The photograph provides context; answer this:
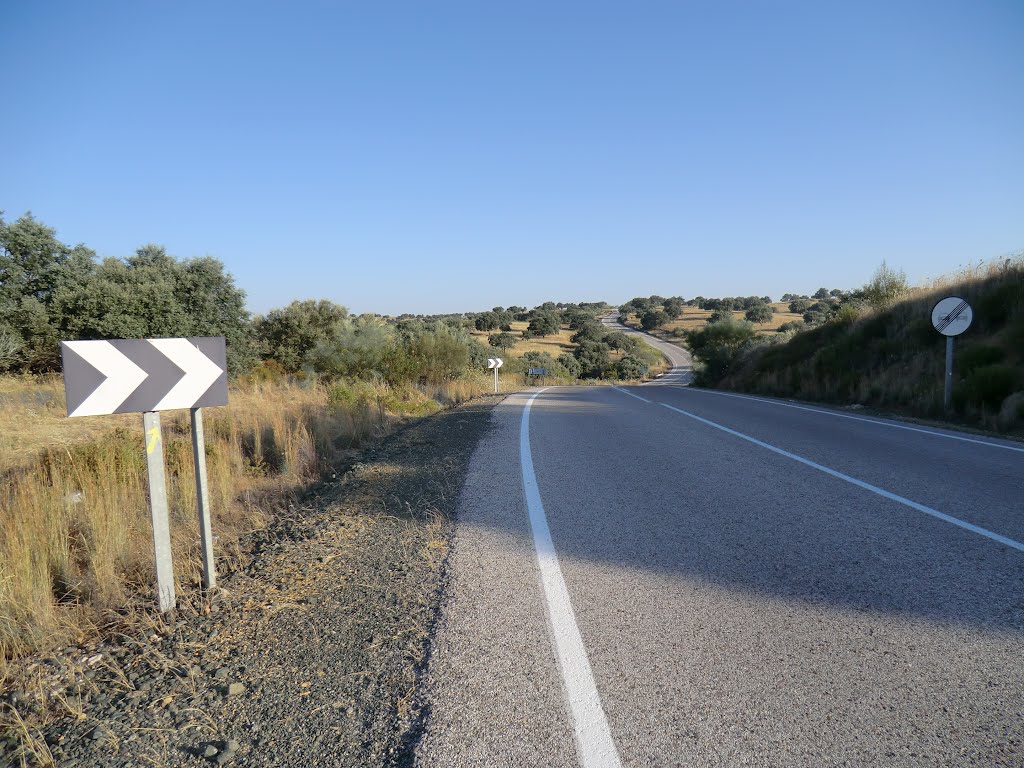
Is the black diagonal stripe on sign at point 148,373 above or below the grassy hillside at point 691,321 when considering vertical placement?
below

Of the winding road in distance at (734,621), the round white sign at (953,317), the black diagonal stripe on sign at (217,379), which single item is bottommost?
the winding road in distance at (734,621)

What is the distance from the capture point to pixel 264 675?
296 cm

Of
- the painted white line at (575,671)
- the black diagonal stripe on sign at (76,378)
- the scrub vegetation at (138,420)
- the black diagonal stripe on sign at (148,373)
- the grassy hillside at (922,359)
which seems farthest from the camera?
the grassy hillside at (922,359)

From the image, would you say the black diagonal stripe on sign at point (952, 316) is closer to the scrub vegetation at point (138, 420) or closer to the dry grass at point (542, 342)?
the scrub vegetation at point (138, 420)

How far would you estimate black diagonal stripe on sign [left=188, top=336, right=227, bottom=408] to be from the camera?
3.89 m

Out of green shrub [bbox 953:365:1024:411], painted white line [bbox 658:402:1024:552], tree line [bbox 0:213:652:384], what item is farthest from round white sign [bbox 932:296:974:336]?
tree line [bbox 0:213:652:384]

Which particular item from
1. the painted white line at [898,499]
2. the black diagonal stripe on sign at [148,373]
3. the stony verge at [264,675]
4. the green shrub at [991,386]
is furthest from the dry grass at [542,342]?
the black diagonal stripe on sign at [148,373]

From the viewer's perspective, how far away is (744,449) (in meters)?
8.62

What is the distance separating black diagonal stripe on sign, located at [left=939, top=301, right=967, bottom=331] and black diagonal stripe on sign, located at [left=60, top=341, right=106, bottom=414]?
1455 centimetres

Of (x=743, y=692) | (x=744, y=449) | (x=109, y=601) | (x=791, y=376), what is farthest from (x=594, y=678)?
(x=791, y=376)

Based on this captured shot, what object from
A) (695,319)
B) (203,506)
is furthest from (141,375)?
(695,319)

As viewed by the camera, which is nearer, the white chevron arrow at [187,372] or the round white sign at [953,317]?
the white chevron arrow at [187,372]

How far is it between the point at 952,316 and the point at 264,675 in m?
14.3

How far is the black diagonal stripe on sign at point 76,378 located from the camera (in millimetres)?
3297
